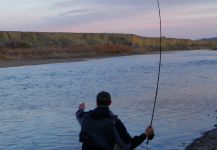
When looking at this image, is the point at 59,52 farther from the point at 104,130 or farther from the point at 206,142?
the point at 104,130

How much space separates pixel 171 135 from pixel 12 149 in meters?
4.10

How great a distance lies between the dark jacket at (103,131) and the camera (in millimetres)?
5438

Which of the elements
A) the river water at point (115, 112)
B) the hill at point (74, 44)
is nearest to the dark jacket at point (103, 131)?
the river water at point (115, 112)

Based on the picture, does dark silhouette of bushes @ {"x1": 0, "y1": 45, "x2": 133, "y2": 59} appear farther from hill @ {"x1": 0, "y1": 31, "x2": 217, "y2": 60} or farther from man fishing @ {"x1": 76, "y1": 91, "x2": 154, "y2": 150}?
man fishing @ {"x1": 76, "y1": 91, "x2": 154, "y2": 150}

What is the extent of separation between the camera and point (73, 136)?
13.3 m

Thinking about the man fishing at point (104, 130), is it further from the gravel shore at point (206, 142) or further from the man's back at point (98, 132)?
the gravel shore at point (206, 142)

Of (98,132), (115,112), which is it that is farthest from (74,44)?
(98,132)

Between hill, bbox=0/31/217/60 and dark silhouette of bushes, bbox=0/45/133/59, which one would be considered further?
hill, bbox=0/31/217/60

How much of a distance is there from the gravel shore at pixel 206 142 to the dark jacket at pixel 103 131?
5590mm

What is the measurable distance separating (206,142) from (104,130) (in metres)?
6.65

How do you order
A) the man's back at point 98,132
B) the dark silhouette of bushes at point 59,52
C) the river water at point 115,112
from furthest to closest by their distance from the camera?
the dark silhouette of bushes at point 59,52, the river water at point 115,112, the man's back at point 98,132

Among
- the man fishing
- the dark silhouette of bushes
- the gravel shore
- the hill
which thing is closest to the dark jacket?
the man fishing

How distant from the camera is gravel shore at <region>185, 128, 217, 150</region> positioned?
11.0m

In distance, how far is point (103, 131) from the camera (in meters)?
5.45
